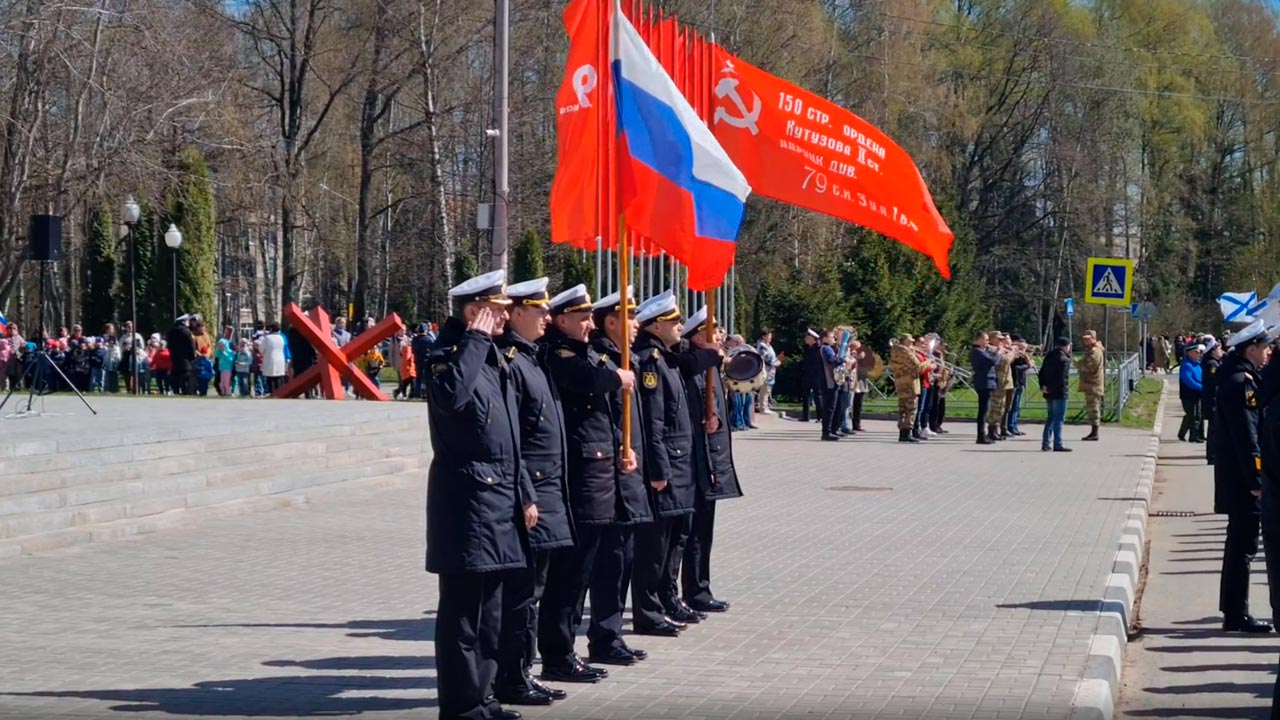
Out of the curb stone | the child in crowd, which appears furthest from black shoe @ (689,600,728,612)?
the child in crowd

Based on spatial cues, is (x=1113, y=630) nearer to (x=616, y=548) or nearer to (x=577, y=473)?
(x=616, y=548)

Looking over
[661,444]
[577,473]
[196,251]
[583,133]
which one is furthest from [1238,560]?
[196,251]

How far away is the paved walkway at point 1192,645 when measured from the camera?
793 centimetres

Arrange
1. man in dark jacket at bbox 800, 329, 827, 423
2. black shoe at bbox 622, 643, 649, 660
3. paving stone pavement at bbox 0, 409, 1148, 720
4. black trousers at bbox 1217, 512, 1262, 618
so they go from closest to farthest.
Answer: paving stone pavement at bbox 0, 409, 1148, 720
black shoe at bbox 622, 643, 649, 660
black trousers at bbox 1217, 512, 1262, 618
man in dark jacket at bbox 800, 329, 827, 423

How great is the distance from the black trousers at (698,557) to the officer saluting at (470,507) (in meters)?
2.93

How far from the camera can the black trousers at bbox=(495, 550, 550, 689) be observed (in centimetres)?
706

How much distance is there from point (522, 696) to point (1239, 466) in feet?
15.1

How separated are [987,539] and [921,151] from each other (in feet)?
131

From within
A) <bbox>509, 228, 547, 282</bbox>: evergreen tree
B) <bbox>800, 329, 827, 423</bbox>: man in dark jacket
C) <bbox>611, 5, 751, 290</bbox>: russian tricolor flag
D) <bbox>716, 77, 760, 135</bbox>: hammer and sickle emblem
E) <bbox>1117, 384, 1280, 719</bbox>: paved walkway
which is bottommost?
<bbox>1117, 384, 1280, 719</bbox>: paved walkway

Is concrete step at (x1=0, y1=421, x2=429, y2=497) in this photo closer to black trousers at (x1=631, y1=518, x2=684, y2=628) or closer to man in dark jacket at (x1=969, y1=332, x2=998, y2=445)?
black trousers at (x1=631, y1=518, x2=684, y2=628)

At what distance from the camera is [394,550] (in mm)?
12570

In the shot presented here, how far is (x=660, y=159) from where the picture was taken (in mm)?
9320

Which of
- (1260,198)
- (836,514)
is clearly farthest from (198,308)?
(1260,198)

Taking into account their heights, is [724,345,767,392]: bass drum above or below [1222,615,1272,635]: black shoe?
above
